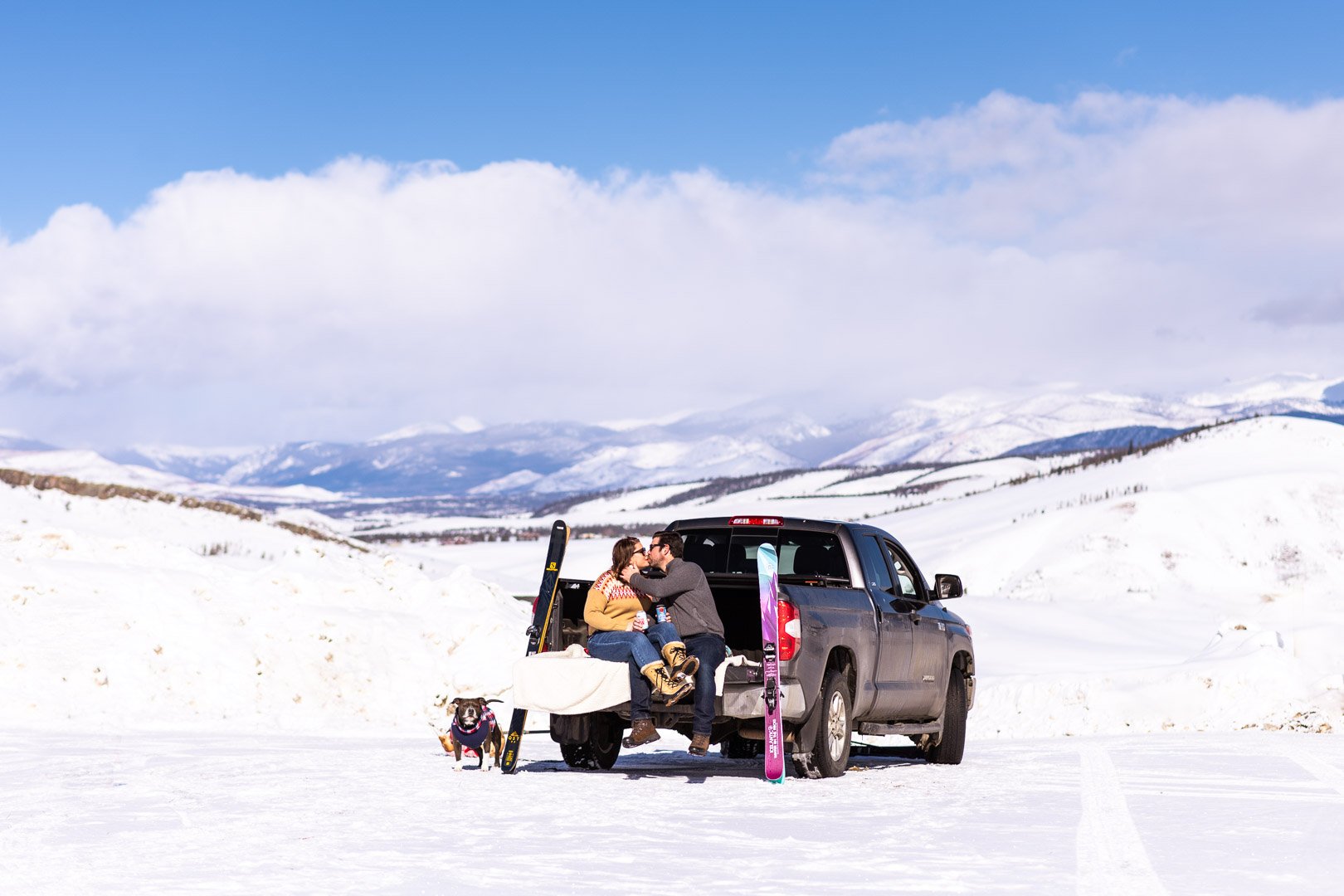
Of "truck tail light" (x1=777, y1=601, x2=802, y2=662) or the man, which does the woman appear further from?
"truck tail light" (x1=777, y1=601, x2=802, y2=662)

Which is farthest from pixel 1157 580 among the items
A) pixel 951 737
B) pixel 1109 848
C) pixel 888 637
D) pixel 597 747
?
pixel 1109 848

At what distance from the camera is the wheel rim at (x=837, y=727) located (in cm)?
1282

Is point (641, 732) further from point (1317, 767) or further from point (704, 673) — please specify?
point (1317, 767)

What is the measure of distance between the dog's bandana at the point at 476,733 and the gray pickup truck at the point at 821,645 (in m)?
0.63

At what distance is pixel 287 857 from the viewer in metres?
8.41

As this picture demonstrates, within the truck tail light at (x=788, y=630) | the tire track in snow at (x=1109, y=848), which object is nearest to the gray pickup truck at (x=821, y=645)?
the truck tail light at (x=788, y=630)

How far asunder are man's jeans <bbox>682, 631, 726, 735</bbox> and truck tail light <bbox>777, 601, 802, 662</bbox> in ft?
1.97

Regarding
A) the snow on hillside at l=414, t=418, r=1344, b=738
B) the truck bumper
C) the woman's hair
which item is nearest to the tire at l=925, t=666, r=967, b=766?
the truck bumper

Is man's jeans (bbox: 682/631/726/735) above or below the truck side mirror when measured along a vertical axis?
below

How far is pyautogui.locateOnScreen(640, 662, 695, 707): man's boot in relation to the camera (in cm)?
1228

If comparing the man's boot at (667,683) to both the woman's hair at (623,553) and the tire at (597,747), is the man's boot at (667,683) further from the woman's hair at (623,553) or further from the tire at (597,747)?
the tire at (597,747)

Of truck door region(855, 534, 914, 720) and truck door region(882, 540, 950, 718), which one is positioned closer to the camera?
truck door region(855, 534, 914, 720)

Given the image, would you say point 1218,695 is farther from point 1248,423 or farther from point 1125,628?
point 1248,423

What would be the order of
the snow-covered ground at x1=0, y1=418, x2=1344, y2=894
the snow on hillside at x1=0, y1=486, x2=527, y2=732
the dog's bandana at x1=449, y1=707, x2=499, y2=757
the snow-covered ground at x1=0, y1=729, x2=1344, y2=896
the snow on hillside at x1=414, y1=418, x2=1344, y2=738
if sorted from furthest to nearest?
the snow on hillside at x1=414, y1=418, x2=1344, y2=738 < the snow on hillside at x1=0, y1=486, x2=527, y2=732 < the dog's bandana at x1=449, y1=707, x2=499, y2=757 < the snow-covered ground at x1=0, y1=418, x2=1344, y2=894 < the snow-covered ground at x1=0, y1=729, x2=1344, y2=896
